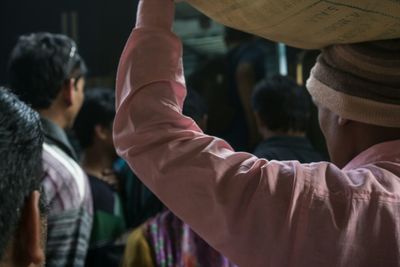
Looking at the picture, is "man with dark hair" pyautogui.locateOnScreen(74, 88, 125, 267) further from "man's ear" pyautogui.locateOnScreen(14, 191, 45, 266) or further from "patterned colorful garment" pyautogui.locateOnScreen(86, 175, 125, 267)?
"man's ear" pyautogui.locateOnScreen(14, 191, 45, 266)

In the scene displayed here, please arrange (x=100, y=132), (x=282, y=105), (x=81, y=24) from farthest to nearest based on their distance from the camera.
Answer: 1. (x=81, y=24)
2. (x=100, y=132)
3. (x=282, y=105)

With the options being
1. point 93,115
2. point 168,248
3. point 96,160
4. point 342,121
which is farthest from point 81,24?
point 342,121

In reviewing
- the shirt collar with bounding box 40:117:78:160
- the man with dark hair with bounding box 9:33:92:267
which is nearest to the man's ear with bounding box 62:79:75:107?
the man with dark hair with bounding box 9:33:92:267

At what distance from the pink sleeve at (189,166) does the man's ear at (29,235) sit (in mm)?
119

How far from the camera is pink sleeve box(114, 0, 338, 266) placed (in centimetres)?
65

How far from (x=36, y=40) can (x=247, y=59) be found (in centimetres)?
84

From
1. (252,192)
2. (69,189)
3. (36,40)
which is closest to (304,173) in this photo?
(252,192)

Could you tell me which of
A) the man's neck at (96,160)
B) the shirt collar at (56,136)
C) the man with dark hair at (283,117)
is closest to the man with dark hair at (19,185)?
the shirt collar at (56,136)

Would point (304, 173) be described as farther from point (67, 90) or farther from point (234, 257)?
point (67, 90)

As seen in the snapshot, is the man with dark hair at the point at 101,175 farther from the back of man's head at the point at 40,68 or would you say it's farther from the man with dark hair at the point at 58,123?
the back of man's head at the point at 40,68

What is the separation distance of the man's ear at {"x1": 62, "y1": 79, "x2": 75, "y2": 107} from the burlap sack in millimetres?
893

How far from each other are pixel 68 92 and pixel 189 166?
0.98 meters

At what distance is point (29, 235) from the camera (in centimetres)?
64

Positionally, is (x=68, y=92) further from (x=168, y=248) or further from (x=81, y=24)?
(x=81, y=24)
